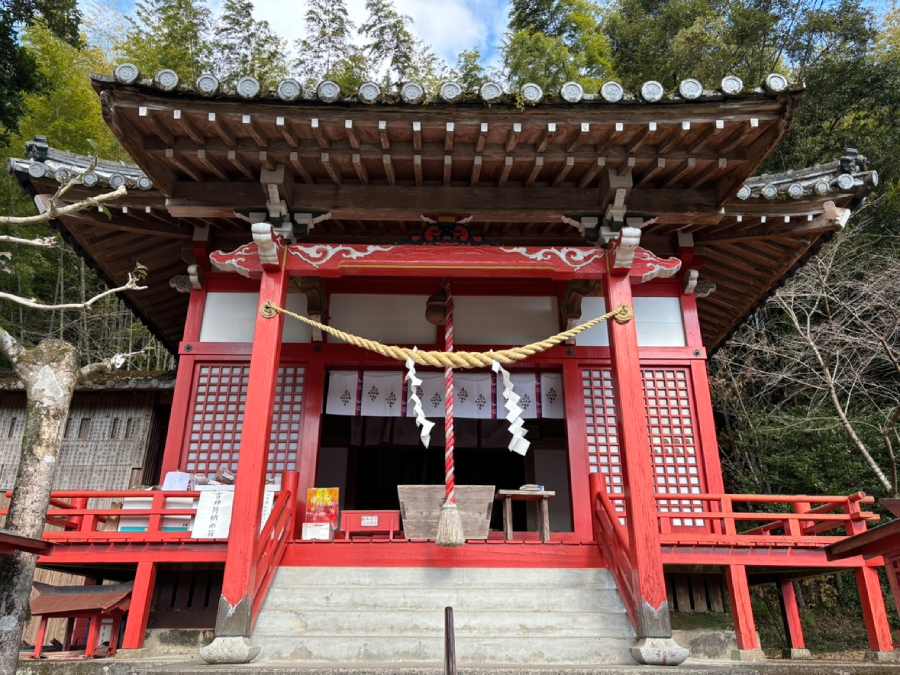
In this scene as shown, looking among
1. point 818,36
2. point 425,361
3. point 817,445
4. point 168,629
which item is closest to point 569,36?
point 818,36

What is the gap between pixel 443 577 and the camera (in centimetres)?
574

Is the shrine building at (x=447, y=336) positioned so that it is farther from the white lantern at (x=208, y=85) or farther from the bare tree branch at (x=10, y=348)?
the bare tree branch at (x=10, y=348)

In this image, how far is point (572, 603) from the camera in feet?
17.8

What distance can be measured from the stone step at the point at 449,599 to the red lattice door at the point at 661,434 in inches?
92.2

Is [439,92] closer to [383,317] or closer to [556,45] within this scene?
[383,317]

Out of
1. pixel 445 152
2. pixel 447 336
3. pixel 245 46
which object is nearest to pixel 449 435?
pixel 447 336

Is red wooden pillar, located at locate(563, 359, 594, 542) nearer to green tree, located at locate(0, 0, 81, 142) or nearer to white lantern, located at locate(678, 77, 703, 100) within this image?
white lantern, located at locate(678, 77, 703, 100)

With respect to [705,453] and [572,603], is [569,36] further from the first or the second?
[572,603]

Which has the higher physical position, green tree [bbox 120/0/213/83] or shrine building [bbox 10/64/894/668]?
green tree [bbox 120/0/213/83]

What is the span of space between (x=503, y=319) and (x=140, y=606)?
5.27 meters

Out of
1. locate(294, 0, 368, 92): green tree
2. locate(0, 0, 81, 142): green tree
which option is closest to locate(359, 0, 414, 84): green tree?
locate(294, 0, 368, 92): green tree

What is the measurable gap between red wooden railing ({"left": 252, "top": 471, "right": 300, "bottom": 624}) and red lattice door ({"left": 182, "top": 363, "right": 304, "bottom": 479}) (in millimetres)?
1011

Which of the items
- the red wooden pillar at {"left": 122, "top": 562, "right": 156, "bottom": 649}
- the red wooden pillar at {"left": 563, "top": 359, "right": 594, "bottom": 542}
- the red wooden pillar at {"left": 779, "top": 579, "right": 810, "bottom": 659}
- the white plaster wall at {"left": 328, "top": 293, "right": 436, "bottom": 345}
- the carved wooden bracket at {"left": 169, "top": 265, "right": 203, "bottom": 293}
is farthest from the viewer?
the white plaster wall at {"left": 328, "top": 293, "right": 436, "bottom": 345}

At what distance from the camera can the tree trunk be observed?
4.21 metres
